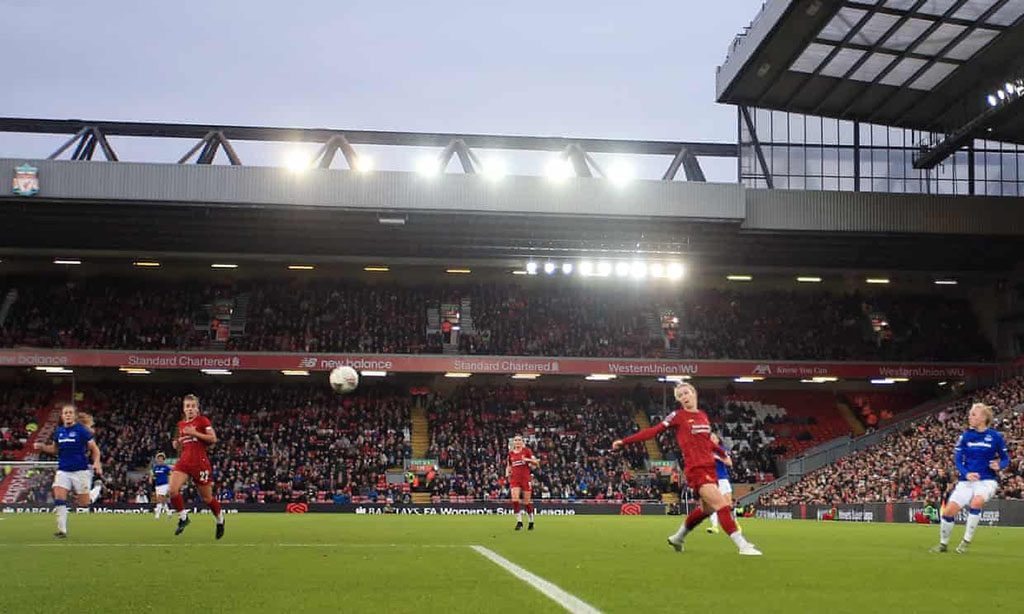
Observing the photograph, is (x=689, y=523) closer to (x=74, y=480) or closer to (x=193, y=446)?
(x=193, y=446)

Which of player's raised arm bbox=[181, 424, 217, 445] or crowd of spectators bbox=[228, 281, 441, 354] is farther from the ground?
crowd of spectators bbox=[228, 281, 441, 354]

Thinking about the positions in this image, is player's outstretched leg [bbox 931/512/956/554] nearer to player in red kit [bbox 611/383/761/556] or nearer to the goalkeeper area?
the goalkeeper area

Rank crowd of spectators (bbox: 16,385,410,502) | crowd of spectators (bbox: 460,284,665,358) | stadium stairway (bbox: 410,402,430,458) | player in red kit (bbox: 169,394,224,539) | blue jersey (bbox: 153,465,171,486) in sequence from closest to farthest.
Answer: player in red kit (bbox: 169,394,224,539) < blue jersey (bbox: 153,465,171,486) < crowd of spectators (bbox: 16,385,410,502) < stadium stairway (bbox: 410,402,430,458) < crowd of spectators (bbox: 460,284,665,358)

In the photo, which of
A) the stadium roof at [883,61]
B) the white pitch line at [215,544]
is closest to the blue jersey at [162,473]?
the white pitch line at [215,544]

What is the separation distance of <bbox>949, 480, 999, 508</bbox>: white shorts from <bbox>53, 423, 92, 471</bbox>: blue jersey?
14.9 meters

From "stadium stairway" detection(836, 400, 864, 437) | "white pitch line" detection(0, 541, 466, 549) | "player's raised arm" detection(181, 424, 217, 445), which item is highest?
"stadium stairway" detection(836, 400, 864, 437)

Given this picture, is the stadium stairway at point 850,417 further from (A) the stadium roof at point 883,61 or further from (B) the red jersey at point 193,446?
(B) the red jersey at point 193,446

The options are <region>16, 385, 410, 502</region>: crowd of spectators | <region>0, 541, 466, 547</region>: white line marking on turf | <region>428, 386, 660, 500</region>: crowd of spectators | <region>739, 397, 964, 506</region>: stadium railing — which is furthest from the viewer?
<region>739, 397, 964, 506</region>: stadium railing

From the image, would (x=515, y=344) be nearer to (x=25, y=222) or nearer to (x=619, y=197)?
(x=619, y=197)

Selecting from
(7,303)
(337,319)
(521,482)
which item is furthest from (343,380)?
(7,303)

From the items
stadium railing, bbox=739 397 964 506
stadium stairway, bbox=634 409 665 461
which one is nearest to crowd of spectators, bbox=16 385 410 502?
stadium stairway, bbox=634 409 665 461

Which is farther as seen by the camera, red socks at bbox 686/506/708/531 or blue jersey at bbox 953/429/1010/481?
blue jersey at bbox 953/429/1010/481

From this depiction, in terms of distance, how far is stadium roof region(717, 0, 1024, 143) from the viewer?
3650 centimetres

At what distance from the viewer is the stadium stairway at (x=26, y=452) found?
4072 cm
